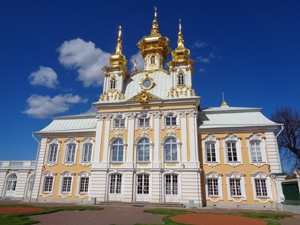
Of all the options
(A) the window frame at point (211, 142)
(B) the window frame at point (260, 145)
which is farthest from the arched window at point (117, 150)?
(B) the window frame at point (260, 145)

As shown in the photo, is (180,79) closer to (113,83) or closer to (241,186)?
(113,83)

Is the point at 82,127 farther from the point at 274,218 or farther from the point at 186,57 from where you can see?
the point at 274,218

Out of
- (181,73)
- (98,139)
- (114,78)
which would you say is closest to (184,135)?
→ (181,73)

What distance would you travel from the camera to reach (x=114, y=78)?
29.2m

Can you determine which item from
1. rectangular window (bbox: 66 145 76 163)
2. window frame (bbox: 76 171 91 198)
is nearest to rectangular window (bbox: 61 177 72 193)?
window frame (bbox: 76 171 91 198)

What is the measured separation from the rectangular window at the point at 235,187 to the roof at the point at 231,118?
5.58 metres

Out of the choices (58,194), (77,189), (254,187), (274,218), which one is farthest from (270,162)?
(58,194)

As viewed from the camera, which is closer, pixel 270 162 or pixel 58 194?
pixel 270 162

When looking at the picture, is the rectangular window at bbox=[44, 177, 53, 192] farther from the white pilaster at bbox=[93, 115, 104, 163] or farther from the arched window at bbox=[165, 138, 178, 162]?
the arched window at bbox=[165, 138, 178, 162]

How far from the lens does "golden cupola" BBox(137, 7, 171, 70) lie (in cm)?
3306

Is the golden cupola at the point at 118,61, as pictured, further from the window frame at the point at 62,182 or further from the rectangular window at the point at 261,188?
the rectangular window at the point at 261,188

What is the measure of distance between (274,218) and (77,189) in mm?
19602

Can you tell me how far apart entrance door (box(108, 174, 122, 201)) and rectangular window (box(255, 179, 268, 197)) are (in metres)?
13.6

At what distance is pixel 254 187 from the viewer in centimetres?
2172
